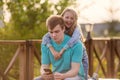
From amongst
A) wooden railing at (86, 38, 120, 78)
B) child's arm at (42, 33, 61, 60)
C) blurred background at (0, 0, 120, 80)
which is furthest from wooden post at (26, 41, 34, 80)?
child's arm at (42, 33, 61, 60)

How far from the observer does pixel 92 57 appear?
877 cm

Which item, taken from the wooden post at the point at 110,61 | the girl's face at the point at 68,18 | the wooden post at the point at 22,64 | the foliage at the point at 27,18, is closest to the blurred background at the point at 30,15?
the foliage at the point at 27,18

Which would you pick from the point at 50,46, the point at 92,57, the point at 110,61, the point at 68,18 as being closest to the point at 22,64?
the point at 92,57

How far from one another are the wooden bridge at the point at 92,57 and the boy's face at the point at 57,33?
2.76m

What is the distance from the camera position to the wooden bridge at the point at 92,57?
726cm

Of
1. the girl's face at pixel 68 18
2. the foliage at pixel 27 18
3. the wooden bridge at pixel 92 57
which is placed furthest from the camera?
the foliage at pixel 27 18

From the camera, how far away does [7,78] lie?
724cm

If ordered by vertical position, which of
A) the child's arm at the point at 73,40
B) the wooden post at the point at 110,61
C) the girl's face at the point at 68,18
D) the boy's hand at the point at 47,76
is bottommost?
the wooden post at the point at 110,61

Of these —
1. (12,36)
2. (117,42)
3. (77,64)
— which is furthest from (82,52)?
(117,42)

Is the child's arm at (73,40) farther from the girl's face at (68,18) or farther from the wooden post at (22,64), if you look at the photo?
the wooden post at (22,64)

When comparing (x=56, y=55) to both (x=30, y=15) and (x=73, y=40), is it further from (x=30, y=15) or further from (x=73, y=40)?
(x=30, y=15)

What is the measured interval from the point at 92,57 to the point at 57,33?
14.7ft

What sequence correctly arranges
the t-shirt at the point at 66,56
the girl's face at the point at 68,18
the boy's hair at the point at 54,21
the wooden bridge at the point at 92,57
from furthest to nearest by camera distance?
the wooden bridge at the point at 92,57 < the girl's face at the point at 68,18 < the t-shirt at the point at 66,56 < the boy's hair at the point at 54,21

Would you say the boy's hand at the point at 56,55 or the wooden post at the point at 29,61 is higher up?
the boy's hand at the point at 56,55
